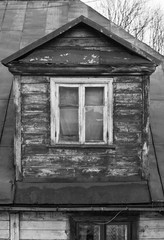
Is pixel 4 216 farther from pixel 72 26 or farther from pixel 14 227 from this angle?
pixel 72 26

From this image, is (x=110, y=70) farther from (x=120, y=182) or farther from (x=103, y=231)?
(x=103, y=231)

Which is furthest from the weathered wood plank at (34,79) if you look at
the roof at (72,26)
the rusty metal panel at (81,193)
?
the rusty metal panel at (81,193)

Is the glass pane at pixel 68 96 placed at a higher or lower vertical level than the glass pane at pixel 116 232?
higher

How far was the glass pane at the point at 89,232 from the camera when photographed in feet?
24.8

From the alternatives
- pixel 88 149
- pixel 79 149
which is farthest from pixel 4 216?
pixel 88 149

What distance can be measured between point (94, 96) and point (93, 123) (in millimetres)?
471

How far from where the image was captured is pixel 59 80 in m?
6.99

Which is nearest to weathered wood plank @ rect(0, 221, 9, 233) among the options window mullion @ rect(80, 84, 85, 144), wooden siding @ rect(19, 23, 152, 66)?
window mullion @ rect(80, 84, 85, 144)

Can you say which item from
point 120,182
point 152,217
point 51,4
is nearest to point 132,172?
point 120,182

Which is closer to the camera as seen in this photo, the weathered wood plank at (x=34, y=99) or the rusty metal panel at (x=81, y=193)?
the rusty metal panel at (x=81, y=193)

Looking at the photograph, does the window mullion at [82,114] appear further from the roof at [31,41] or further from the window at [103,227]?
the window at [103,227]

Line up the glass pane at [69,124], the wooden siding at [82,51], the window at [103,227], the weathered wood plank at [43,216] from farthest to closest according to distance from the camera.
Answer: the window at [103,227]
the weathered wood plank at [43,216]
the glass pane at [69,124]
the wooden siding at [82,51]

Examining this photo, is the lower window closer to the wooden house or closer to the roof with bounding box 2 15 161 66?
the wooden house

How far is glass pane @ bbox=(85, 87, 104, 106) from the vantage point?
7086mm
